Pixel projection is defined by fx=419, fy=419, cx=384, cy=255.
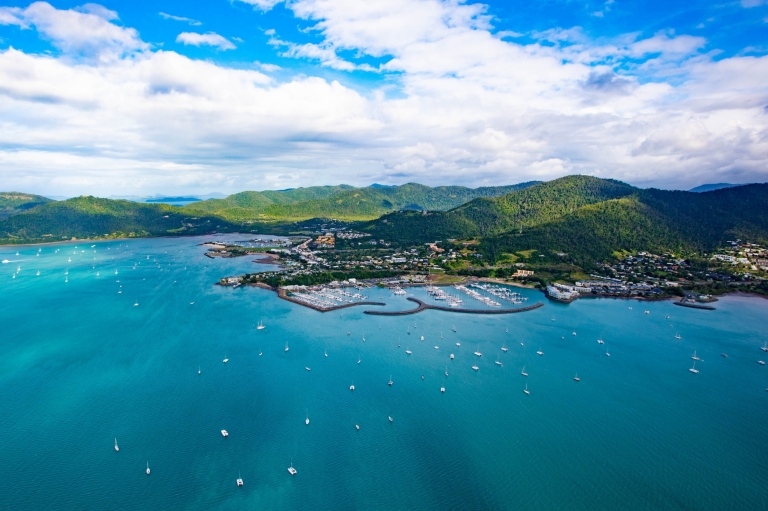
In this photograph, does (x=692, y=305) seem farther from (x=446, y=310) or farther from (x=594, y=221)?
(x=594, y=221)

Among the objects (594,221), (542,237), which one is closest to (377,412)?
(542,237)

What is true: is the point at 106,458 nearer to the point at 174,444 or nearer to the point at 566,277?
the point at 174,444

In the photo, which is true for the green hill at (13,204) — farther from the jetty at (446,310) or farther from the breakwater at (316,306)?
the jetty at (446,310)

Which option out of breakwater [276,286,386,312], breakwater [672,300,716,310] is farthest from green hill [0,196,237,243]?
breakwater [672,300,716,310]

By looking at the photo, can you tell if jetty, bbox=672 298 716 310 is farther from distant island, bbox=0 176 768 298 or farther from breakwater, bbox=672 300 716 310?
distant island, bbox=0 176 768 298

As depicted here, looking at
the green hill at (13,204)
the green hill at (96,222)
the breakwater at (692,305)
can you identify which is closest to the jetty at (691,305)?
the breakwater at (692,305)

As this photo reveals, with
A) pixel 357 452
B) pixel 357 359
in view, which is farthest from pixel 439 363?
pixel 357 452
